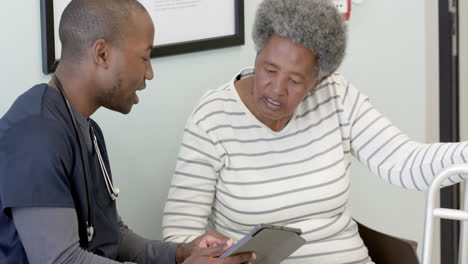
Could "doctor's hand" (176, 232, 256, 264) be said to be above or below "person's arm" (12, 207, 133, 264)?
below

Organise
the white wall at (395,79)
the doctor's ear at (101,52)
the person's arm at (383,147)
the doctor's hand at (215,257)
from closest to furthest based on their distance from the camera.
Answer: the doctor's ear at (101,52)
the doctor's hand at (215,257)
the person's arm at (383,147)
the white wall at (395,79)

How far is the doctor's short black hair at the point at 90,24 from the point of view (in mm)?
1676

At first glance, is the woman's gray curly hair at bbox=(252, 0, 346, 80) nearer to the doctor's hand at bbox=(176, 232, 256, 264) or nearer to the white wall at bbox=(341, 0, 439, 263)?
the doctor's hand at bbox=(176, 232, 256, 264)

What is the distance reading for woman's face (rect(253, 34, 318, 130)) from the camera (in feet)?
6.85

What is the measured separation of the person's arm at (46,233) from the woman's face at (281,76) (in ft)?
2.24

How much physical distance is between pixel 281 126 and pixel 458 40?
4.41 ft

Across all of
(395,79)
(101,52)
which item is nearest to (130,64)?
(101,52)

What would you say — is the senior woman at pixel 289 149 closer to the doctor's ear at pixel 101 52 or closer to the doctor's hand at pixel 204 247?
the doctor's hand at pixel 204 247

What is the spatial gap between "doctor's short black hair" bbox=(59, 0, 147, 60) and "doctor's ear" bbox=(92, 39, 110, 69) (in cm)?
1

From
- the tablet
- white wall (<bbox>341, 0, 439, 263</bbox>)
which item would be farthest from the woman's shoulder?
white wall (<bbox>341, 0, 439, 263</bbox>)

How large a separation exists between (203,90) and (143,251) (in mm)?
637

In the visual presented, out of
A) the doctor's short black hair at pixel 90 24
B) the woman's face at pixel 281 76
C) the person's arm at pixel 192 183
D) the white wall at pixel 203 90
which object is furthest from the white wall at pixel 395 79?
the doctor's short black hair at pixel 90 24

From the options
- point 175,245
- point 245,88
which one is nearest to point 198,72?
point 245,88

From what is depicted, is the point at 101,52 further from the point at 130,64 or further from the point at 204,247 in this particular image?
the point at 204,247
